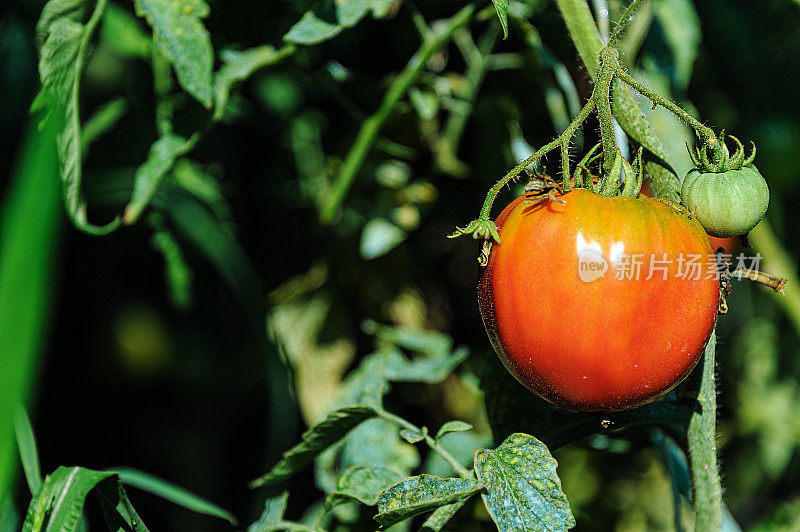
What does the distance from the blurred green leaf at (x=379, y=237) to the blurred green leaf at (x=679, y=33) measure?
15.3 inches

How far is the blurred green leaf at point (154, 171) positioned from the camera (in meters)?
0.69

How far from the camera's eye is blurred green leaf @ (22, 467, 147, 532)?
548 millimetres

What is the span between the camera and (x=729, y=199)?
0.50 meters

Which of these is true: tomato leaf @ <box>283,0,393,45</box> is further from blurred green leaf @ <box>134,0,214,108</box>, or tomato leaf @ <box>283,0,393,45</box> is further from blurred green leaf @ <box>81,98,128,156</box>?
blurred green leaf @ <box>81,98,128,156</box>

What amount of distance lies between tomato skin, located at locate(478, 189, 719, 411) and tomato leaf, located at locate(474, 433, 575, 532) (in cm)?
5

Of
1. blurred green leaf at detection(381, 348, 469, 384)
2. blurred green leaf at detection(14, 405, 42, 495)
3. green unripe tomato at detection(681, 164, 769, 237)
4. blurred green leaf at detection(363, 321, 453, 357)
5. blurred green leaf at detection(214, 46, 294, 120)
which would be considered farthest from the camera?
blurred green leaf at detection(363, 321, 453, 357)

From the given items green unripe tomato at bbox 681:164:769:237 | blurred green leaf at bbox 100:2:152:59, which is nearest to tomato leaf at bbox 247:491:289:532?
green unripe tomato at bbox 681:164:769:237

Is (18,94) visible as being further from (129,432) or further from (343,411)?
(343,411)

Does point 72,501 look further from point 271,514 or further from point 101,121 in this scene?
point 101,121

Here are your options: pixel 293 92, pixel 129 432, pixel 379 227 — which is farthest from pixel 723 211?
pixel 129 432

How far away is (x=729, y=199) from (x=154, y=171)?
0.50m

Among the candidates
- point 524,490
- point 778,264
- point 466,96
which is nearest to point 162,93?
point 466,96

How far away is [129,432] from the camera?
1271 mm

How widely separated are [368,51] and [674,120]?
0.46 m
